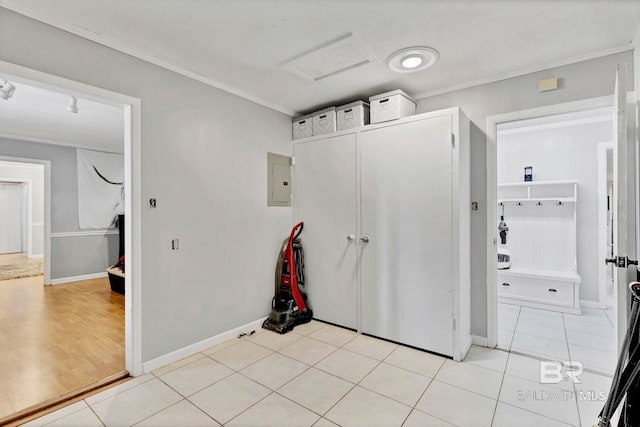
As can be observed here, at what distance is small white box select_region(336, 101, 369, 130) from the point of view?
3115 millimetres

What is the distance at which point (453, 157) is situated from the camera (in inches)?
100

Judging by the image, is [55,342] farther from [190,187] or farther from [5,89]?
[5,89]

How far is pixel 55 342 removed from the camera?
2.93m

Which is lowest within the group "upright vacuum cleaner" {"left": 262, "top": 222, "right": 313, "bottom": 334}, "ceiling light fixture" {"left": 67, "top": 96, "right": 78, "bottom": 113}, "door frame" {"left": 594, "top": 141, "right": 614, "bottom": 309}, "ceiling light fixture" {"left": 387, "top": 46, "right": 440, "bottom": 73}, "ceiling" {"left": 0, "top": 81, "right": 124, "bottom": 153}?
"upright vacuum cleaner" {"left": 262, "top": 222, "right": 313, "bottom": 334}

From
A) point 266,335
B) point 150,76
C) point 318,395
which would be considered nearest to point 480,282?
point 318,395

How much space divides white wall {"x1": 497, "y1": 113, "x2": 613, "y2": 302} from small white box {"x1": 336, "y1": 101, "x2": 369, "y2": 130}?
2.83 metres

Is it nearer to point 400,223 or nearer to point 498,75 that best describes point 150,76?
point 400,223

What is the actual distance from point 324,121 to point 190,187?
1.62 metres

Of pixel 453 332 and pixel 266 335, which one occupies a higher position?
pixel 453 332

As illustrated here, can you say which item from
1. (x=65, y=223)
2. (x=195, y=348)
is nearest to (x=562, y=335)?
(x=195, y=348)

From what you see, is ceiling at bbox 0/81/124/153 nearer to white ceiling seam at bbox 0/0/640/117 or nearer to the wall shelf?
white ceiling seam at bbox 0/0/640/117

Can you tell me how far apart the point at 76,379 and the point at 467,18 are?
Result: 12.3ft

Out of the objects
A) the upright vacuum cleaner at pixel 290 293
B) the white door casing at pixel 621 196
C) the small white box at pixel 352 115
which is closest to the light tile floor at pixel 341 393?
the upright vacuum cleaner at pixel 290 293

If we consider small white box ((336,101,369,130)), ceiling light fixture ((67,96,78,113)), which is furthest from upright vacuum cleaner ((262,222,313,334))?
ceiling light fixture ((67,96,78,113))
